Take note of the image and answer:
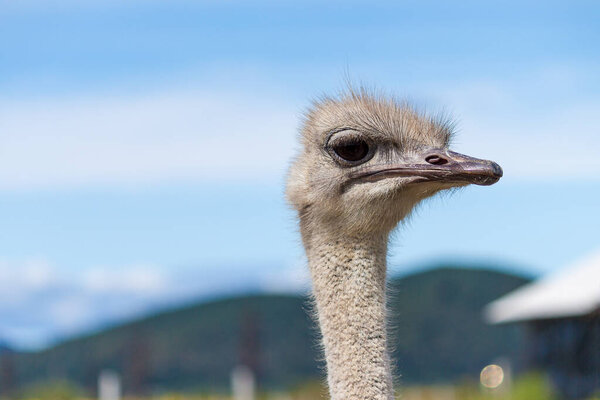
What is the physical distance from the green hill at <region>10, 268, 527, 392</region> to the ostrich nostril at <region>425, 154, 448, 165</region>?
42.1 metres

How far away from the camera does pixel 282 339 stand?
51.9 meters

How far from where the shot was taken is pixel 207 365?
170 feet

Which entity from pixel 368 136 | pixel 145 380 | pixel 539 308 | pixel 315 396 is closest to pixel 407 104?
pixel 368 136

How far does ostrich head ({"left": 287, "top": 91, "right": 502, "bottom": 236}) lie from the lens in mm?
3422

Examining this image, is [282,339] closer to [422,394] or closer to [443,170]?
[422,394]

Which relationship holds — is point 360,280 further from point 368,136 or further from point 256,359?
point 256,359

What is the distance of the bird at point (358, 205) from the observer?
130 inches

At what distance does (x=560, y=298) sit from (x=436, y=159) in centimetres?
1887

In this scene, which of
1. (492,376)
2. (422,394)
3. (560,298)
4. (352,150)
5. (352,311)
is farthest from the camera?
(492,376)

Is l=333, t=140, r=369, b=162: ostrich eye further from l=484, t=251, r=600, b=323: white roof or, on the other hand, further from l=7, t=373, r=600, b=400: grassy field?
l=484, t=251, r=600, b=323: white roof

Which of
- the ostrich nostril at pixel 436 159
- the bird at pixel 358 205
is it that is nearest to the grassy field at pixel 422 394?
the bird at pixel 358 205

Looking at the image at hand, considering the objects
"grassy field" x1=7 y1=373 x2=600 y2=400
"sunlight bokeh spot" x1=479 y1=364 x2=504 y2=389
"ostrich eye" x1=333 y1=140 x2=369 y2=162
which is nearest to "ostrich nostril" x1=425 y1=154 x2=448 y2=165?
"ostrich eye" x1=333 y1=140 x2=369 y2=162

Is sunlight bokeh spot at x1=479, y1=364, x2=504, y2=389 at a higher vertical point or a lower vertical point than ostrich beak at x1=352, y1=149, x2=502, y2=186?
higher

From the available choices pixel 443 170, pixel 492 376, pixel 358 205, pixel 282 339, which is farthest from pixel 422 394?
pixel 282 339
